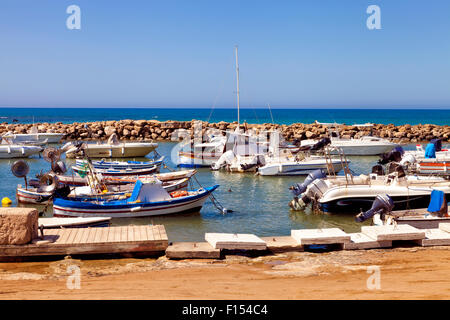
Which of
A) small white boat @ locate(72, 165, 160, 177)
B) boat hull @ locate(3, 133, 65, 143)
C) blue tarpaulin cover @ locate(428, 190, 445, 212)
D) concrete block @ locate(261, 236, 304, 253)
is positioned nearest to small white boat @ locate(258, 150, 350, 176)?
small white boat @ locate(72, 165, 160, 177)

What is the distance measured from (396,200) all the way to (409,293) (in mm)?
11285

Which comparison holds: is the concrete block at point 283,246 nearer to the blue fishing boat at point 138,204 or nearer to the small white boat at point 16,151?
the blue fishing boat at point 138,204

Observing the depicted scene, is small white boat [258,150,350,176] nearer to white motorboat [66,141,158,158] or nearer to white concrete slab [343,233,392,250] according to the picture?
white motorboat [66,141,158,158]

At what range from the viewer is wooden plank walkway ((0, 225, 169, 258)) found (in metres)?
9.98

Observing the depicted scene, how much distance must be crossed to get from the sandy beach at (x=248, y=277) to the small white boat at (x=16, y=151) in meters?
31.6

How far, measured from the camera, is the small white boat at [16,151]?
3881cm

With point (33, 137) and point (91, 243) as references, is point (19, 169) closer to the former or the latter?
point (91, 243)

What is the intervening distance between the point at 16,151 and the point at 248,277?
113 ft

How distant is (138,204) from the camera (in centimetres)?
1822

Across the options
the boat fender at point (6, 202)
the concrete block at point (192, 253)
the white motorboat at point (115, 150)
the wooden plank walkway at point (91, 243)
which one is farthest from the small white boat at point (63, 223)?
the white motorboat at point (115, 150)

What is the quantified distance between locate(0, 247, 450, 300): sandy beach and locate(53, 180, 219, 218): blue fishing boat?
7.91 m

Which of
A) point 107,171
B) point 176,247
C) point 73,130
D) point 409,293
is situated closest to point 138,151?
point 107,171
